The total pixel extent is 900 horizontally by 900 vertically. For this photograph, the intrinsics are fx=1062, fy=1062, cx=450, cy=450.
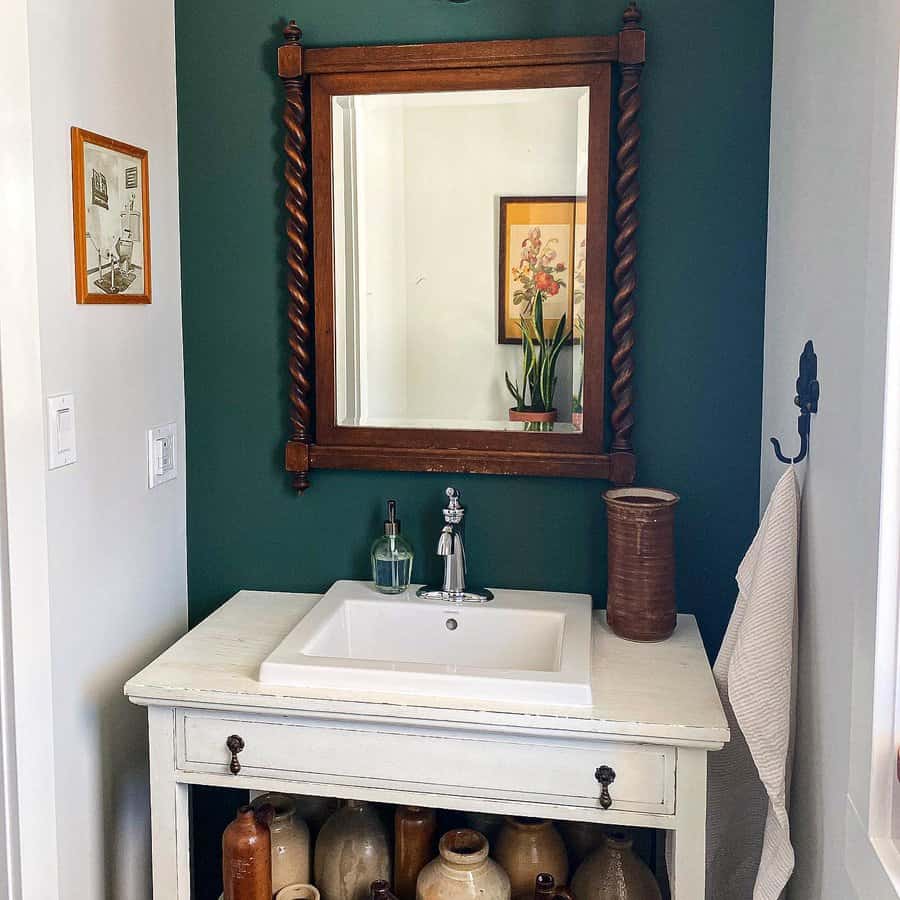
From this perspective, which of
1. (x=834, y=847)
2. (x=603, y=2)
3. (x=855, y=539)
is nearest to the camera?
(x=855, y=539)

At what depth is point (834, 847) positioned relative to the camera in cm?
137

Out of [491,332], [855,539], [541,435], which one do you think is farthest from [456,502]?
[855,539]

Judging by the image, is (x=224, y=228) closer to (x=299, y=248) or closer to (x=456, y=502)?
(x=299, y=248)

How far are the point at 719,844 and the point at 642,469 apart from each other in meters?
0.67

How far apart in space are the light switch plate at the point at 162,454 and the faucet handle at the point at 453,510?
55 cm

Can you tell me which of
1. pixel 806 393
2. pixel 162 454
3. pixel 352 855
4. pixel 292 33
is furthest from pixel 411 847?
pixel 292 33

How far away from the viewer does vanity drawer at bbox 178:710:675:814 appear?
158 cm

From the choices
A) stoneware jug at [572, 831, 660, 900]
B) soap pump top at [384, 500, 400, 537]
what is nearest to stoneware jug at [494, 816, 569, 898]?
stoneware jug at [572, 831, 660, 900]

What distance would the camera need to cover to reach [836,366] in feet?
4.50

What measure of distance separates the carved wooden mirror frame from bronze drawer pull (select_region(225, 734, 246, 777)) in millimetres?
573

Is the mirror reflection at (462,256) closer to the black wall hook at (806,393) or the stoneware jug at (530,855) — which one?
the black wall hook at (806,393)

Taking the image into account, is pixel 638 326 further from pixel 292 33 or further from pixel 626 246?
pixel 292 33

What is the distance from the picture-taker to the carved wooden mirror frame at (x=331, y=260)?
6.26ft

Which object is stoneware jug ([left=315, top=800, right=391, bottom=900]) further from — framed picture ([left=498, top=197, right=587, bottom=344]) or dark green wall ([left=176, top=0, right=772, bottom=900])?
framed picture ([left=498, top=197, right=587, bottom=344])
